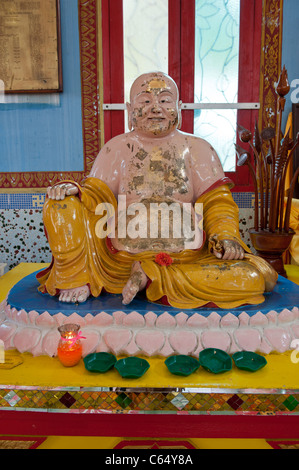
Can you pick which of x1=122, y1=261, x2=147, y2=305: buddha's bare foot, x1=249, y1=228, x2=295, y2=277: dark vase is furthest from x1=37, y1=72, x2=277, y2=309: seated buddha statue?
x1=249, y1=228, x2=295, y2=277: dark vase

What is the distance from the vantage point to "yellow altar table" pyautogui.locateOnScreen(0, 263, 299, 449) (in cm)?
143

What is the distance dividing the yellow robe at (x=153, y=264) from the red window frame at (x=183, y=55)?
1576 mm

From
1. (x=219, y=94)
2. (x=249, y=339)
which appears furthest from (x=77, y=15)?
(x=249, y=339)

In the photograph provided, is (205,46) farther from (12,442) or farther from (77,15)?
(12,442)

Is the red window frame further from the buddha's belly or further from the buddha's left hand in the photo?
the buddha's left hand

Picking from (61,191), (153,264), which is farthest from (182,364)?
(61,191)

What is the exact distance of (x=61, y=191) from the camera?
6.31ft

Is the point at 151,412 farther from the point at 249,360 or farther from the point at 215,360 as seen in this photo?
the point at 249,360

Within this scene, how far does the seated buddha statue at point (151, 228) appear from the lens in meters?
1.87

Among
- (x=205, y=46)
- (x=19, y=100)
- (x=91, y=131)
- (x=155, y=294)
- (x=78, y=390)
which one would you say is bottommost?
(x=78, y=390)

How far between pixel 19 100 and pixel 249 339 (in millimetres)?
3039

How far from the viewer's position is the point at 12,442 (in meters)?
1.45

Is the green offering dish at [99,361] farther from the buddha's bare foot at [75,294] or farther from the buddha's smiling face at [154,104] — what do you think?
the buddha's smiling face at [154,104]

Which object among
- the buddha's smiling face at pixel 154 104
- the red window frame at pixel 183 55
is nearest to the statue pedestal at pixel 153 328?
the buddha's smiling face at pixel 154 104
